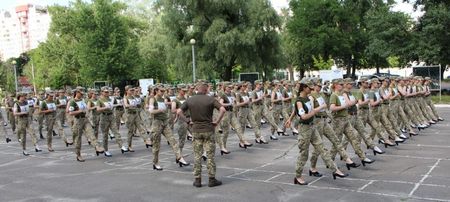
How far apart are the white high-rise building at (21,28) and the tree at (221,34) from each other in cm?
13322

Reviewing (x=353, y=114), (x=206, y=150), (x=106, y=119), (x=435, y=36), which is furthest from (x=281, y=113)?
(x=435, y=36)

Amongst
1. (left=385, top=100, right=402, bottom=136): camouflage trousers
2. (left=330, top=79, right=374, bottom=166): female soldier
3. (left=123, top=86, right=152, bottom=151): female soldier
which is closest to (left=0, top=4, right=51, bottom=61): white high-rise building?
(left=123, top=86, right=152, bottom=151): female soldier

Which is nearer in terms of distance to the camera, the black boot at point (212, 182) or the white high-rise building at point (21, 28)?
the black boot at point (212, 182)

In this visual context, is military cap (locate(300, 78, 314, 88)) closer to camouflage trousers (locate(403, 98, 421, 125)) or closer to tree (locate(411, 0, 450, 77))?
camouflage trousers (locate(403, 98, 421, 125))

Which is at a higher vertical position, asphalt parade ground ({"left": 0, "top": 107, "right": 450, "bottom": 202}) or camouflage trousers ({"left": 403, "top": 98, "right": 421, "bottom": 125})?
camouflage trousers ({"left": 403, "top": 98, "right": 421, "bottom": 125})

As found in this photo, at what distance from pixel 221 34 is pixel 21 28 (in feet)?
518

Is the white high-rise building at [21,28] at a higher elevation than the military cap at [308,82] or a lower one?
higher

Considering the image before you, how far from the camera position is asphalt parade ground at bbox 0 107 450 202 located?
8.38 meters

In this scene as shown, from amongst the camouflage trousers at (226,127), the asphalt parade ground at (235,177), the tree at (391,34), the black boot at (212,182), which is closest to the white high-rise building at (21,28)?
the tree at (391,34)

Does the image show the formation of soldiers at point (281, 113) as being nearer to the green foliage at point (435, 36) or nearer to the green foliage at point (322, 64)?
the green foliage at point (435, 36)

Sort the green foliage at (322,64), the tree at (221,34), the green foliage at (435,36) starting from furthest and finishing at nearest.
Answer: the green foliage at (322,64) → the tree at (221,34) → the green foliage at (435,36)

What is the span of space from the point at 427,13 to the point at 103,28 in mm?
26372

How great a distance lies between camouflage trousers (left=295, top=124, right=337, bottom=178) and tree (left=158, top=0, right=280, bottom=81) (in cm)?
2811

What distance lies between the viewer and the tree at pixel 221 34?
37.4 metres
